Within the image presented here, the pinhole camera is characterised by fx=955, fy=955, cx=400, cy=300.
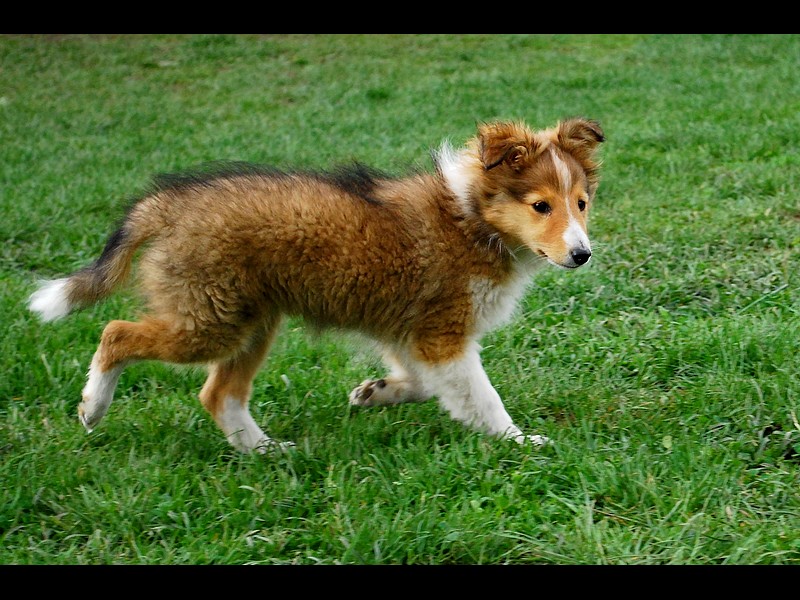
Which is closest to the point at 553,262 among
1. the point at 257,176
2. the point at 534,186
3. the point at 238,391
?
the point at 534,186

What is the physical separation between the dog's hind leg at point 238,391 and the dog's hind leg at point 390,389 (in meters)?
0.56

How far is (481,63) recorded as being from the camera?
14.5 metres

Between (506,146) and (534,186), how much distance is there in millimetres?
236

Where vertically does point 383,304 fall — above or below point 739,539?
above

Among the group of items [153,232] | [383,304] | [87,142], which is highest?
[153,232]

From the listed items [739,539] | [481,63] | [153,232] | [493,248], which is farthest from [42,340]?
[481,63]

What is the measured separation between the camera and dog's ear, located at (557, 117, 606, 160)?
483 centimetres

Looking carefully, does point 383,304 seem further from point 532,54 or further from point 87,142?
point 532,54

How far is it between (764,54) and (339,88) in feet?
19.3

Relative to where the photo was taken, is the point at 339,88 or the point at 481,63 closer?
the point at 339,88

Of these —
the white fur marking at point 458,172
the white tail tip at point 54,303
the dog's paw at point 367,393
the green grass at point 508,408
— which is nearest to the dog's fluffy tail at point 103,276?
the white tail tip at point 54,303

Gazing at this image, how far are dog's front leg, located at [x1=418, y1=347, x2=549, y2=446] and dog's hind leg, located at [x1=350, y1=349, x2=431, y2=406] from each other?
0.37 meters

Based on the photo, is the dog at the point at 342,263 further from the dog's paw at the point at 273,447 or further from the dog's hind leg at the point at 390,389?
the dog's hind leg at the point at 390,389

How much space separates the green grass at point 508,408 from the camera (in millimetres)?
3709
